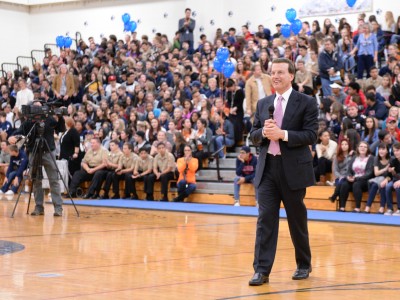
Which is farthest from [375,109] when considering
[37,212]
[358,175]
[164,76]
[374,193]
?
[164,76]

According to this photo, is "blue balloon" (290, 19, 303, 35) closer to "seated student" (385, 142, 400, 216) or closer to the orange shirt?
the orange shirt

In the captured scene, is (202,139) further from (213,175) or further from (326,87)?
(326,87)

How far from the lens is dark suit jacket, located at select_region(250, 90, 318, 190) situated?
7.05 metres

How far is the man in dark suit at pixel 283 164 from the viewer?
705cm

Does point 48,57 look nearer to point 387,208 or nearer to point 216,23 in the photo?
point 216,23

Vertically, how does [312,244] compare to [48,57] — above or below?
below

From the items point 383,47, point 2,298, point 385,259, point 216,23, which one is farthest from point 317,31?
point 2,298

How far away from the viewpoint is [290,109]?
283 inches

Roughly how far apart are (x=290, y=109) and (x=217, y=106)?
12.0 metres

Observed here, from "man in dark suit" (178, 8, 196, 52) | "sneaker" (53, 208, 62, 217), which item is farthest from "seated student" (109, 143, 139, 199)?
"man in dark suit" (178, 8, 196, 52)

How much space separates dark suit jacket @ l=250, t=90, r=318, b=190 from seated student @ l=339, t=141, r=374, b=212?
26.9 ft

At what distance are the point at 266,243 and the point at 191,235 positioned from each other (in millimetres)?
4105

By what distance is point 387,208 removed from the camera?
48.5 ft

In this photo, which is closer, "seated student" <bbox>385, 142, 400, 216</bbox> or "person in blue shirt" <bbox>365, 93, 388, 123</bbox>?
"seated student" <bbox>385, 142, 400, 216</bbox>
